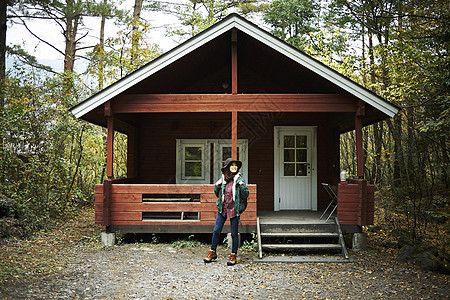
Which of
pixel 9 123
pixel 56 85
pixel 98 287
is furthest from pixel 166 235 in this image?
pixel 56 85

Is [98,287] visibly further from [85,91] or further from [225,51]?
[85,91]

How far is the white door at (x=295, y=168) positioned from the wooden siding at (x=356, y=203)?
221cm

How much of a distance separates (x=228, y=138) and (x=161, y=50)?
32.7 ft

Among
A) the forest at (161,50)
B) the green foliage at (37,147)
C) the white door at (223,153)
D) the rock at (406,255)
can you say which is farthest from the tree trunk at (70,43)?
the rock at (406,255)

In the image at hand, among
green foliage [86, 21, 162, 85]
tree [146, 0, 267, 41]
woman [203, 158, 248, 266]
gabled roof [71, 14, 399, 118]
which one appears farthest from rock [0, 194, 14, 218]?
tree [146, 0, 267, 41]

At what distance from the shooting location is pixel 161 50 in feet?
58.6

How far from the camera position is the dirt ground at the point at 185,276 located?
15.1 feet

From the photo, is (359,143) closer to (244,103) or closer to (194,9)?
(244,103)

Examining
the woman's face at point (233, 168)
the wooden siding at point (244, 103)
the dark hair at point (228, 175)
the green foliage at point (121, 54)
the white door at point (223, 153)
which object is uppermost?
the green foliage at point (121, 54)

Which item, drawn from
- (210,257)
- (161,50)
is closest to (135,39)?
(161,50)

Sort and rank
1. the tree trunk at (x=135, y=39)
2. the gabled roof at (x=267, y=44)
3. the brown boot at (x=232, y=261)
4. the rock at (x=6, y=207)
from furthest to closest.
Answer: the tree trunk at (x=135, y=39), the rock at (x=6, y=207), the gabled roof at (x=267, y=44), the brown boot at (x=232, y=261)

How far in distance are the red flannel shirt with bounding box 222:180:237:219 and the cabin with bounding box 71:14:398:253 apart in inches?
48.2

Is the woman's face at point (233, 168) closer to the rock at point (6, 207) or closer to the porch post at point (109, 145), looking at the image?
the porch post at point (109, 145)

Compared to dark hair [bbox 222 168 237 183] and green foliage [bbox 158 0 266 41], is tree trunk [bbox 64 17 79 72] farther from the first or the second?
dark hair [bbox 222 168 237 183]
